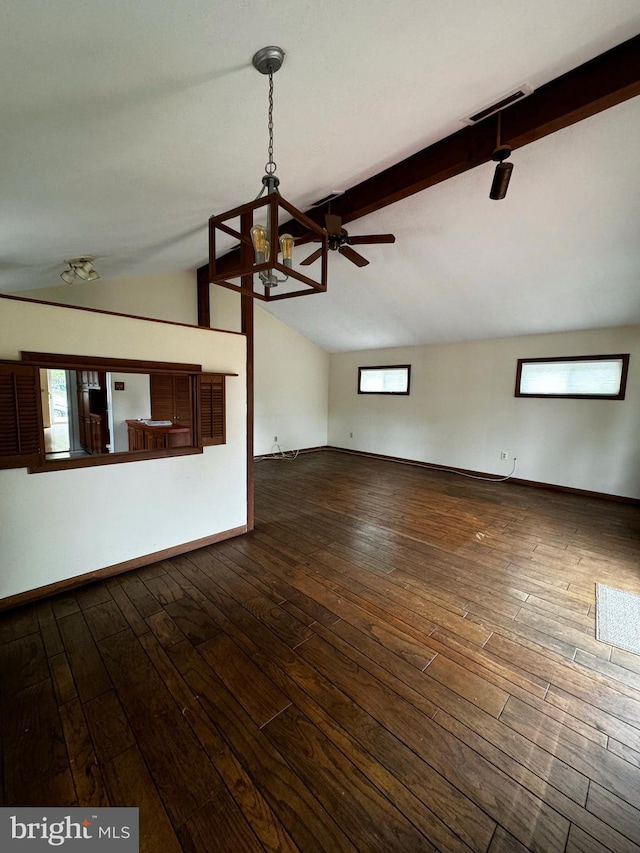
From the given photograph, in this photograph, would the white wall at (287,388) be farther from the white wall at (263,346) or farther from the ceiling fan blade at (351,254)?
the ceiling fan blade at (351,254)

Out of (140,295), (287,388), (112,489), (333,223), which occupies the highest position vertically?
(333,223)

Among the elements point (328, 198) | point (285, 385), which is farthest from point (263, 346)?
point (328, 198)

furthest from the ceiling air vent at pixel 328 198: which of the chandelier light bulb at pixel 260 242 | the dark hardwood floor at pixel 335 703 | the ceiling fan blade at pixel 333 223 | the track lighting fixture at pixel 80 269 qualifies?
the dark hardwood floor at pixel 335 703

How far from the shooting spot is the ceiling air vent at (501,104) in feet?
6.68

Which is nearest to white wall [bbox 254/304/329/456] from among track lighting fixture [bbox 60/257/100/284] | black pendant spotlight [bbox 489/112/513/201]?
track lighting fixture [bbox 60/257/100/284]

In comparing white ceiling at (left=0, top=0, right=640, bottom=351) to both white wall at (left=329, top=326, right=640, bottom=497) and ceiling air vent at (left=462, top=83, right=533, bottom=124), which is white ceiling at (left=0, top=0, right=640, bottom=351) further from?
white wall at (left=329, top=326, right=640, bottom=497)

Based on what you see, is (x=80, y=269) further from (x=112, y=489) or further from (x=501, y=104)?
(x=501, y=104)

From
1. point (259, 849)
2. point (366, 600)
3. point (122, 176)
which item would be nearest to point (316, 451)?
point (366, 600)

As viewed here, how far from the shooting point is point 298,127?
1911mm

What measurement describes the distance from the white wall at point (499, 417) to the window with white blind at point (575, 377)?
86 mm

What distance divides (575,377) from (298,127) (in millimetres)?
5043

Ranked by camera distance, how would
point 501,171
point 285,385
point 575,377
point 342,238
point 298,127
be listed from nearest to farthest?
point 298,127 → point 501,171 → point 342,238 → point 575,377 → point 285,385

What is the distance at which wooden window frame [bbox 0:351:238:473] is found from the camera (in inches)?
86.5

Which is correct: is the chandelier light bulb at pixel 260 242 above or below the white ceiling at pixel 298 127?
below
